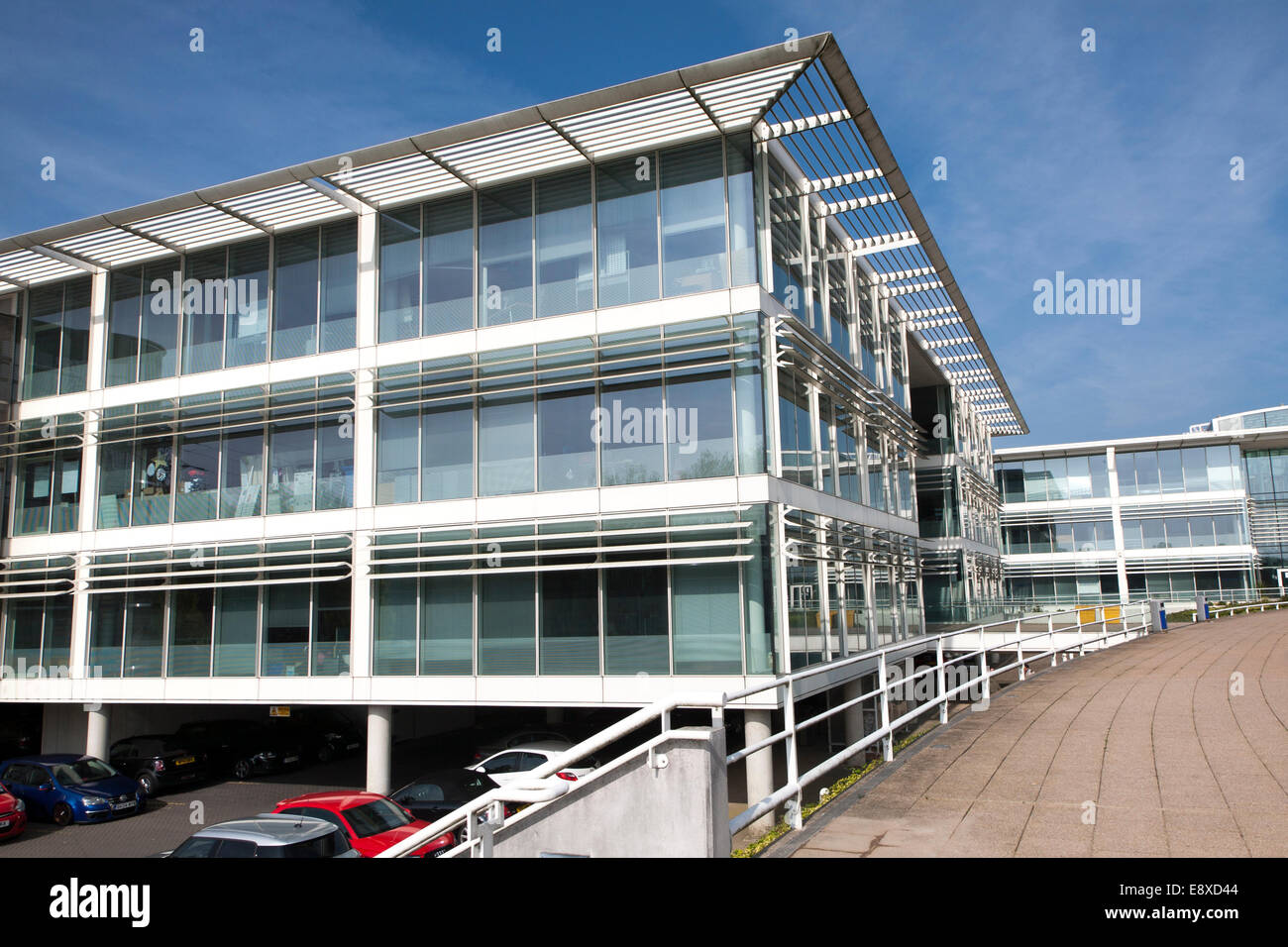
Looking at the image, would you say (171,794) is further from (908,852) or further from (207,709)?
(908,852)

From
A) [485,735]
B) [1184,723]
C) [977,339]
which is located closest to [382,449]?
[485,735]

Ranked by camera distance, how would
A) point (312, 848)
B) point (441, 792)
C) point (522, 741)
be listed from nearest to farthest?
1. point (312, 848)
2. point (441, 792)
3. point (522, 741)

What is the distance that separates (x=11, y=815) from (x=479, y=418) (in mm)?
12113

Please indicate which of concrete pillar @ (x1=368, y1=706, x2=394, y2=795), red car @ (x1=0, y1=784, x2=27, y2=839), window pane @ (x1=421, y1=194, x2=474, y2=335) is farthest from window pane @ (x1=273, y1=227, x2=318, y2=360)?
red car @ (x1=0, y1=784, x2=27, y2=839)

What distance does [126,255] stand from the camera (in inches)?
950

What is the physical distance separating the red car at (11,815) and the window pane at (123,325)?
1047cm

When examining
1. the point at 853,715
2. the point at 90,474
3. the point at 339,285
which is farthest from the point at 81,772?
the point at 853,715

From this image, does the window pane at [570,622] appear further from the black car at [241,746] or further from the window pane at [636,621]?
the black car at [241,746]

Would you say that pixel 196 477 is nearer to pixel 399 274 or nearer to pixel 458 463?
pixel 399 274

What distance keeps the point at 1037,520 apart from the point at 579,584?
→ 4524cm

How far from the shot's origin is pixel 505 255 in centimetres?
2025

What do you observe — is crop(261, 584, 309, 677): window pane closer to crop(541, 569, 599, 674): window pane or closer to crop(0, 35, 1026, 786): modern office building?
crop(0, 35, 1026, 786): modern office building

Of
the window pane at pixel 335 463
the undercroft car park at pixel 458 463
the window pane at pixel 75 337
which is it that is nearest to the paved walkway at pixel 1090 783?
the undercroft car park at pixel 458 463

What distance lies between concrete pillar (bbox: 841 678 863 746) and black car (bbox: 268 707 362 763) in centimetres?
1355
